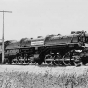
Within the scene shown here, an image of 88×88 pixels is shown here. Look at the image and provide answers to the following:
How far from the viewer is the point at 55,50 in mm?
24312

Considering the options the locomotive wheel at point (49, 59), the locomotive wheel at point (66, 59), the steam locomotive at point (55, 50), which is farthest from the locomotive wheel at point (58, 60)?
the locomotive wheel at point (66, 59)

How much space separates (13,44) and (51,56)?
28.4ft

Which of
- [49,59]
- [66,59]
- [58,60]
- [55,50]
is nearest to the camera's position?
[66,59]

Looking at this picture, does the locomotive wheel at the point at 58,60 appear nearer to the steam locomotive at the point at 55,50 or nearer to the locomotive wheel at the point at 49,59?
the steam locomotive at the point at 55,50

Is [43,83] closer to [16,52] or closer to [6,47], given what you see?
[16,52]

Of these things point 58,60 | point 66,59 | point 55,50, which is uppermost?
point 55,50

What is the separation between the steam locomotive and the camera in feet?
73.1

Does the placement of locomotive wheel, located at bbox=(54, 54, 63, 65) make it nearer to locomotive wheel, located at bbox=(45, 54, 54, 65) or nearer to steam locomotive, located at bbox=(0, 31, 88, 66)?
steam locomotive, located at bbox=(0, 31, 88, 66)

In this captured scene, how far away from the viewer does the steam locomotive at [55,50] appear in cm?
2228

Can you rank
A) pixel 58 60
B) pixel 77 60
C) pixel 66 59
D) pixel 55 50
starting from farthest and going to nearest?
pixel 55 50, pixel 58 60, pixel 66 59, pixel 77 60

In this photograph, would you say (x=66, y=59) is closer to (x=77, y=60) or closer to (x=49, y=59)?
(x=77, y=60)

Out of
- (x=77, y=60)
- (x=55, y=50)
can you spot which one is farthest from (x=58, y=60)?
(x=77, y=60)

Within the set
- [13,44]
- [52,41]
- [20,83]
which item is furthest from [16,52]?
[20,83]

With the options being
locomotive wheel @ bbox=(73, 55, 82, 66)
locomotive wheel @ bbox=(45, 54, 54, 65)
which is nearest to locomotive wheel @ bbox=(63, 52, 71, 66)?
locomotive wheel @ bbox=(73, 55, 82, 66)
